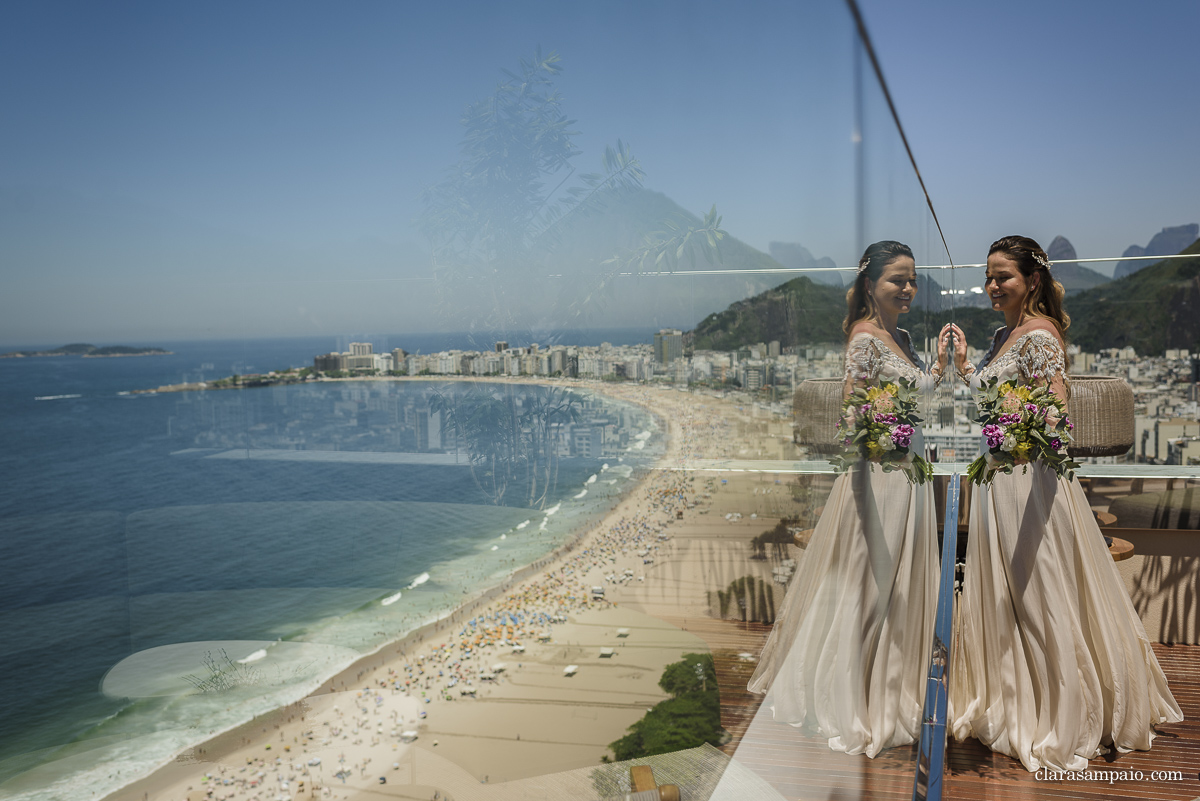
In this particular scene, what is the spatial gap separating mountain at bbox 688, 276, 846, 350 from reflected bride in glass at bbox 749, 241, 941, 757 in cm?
11

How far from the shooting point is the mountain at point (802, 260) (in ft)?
5.16

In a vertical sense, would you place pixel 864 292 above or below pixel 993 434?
above

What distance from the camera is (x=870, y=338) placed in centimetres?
205

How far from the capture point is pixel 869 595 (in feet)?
6.48

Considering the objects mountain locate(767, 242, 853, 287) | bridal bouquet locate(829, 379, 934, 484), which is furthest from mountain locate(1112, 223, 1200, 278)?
mountain locate(767, 242, 853, 287)

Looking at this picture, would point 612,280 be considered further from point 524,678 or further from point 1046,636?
point 1046,636

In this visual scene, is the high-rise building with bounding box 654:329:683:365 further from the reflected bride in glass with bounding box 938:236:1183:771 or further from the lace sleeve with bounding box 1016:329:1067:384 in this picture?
the lace sleeve with bounding box 1016:329:1067:384

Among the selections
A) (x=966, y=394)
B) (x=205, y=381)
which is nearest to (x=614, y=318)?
(x=205, y=381)

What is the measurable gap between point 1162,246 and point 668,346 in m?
4.39

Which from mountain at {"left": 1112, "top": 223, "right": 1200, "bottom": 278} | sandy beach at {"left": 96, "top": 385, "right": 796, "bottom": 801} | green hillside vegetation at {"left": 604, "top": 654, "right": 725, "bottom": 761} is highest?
mountain at {"left": 1112, "top": 223, "right": 1200, "bottom": 278}

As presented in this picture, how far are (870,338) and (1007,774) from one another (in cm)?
126

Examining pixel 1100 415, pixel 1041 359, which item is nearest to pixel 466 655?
pixel 1041 359

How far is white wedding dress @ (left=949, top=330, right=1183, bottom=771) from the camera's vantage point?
197cm

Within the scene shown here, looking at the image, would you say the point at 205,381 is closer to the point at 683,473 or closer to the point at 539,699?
the point at 539,699
